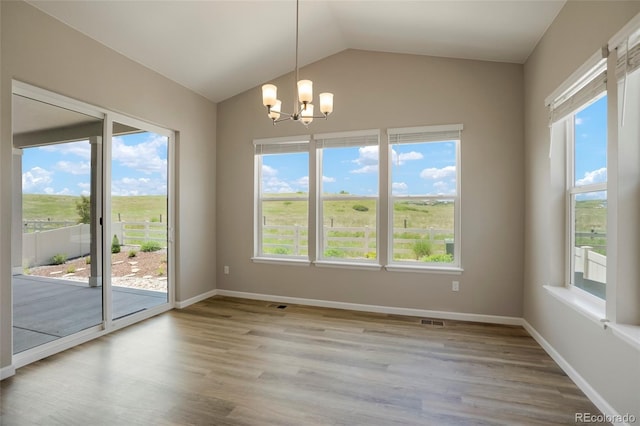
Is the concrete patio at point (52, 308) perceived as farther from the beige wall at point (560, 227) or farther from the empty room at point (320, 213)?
the beige wall at point (560, 227)

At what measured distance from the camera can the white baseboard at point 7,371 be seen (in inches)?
91.8

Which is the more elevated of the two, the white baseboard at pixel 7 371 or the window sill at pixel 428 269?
the window sill at pixel 428 269

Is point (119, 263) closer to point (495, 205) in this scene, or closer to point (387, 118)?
point (387, 118)

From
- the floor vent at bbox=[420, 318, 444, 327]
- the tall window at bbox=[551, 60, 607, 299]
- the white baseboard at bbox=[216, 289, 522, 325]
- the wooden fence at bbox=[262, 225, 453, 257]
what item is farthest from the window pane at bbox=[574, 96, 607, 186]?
the floor vent at bbox=[420, 318, 444, 327]

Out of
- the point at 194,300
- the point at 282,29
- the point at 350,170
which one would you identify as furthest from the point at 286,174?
the point at 194,300

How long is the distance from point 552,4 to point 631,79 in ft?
3.67

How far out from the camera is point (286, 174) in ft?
14.7

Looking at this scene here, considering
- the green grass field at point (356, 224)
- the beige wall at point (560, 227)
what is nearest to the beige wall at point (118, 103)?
the green grass field at point (356, 224)

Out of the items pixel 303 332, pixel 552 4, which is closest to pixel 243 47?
pixel 552 4

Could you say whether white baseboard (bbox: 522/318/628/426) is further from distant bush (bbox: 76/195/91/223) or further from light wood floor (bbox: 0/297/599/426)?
distant bush (bbox: 76/195/91/223)

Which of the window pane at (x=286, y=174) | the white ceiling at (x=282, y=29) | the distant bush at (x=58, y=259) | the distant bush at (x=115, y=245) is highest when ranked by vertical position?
the white ceiling at (x=282, y=29)

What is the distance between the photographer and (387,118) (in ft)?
12.9

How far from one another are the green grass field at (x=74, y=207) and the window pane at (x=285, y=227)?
1386 mm

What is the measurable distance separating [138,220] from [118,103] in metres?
1.32
